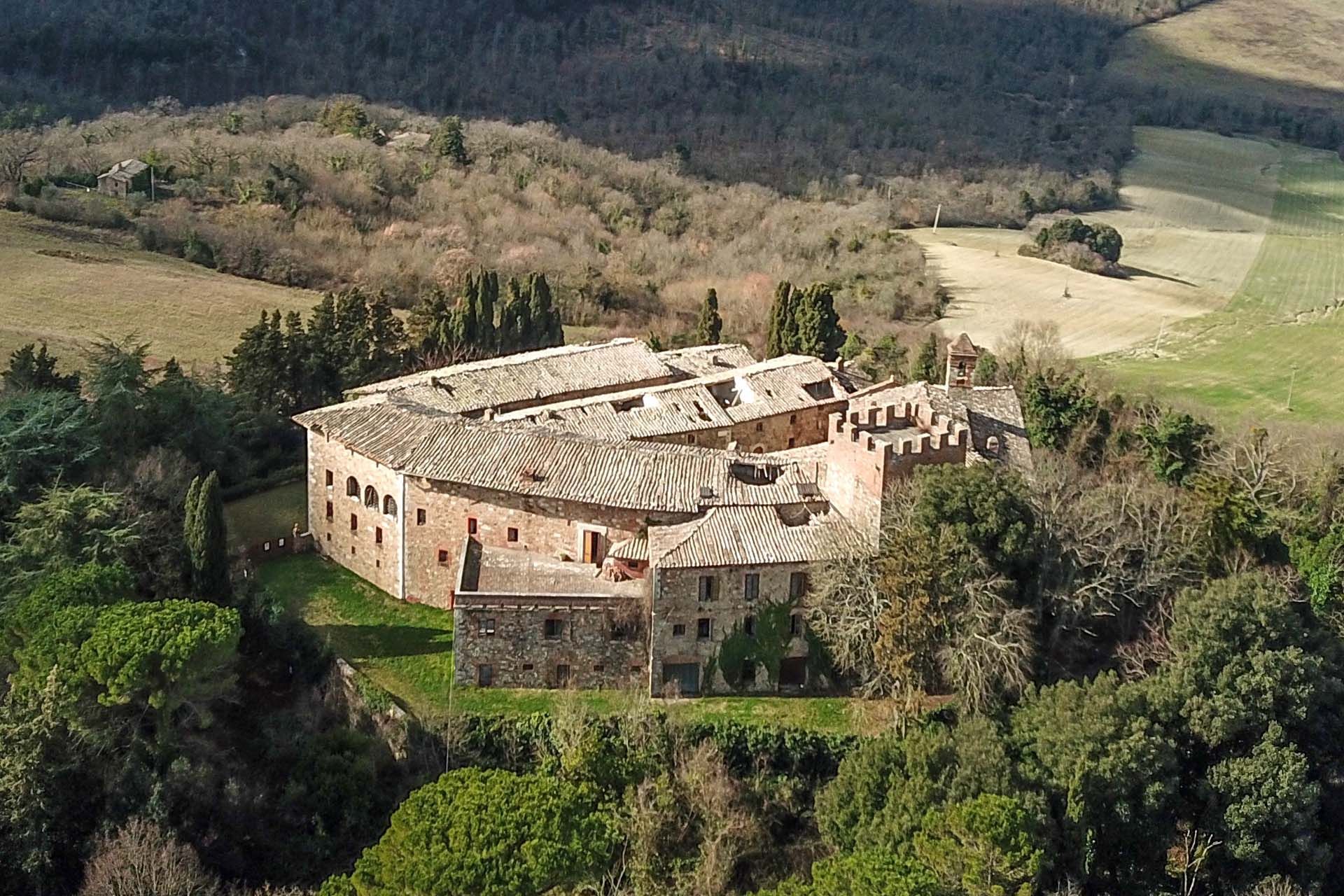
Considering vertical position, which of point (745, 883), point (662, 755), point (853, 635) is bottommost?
point (745, 883)

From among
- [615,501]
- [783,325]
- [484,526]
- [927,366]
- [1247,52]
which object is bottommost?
[484,526]

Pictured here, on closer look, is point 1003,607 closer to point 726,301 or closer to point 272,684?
point 272,684

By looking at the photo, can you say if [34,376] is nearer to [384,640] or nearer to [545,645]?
[384,640]

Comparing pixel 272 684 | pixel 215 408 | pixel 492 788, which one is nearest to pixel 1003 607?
pixel 492 788

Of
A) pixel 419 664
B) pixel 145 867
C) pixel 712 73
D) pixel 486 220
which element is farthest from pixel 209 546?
pixel 712 73

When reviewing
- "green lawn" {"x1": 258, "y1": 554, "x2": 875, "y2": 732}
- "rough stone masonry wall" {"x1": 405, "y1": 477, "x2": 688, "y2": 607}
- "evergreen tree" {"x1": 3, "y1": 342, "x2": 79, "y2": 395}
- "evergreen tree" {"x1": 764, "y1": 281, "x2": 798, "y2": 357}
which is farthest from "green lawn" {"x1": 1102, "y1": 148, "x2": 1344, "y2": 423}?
"evergreen tree" {"x1": 3, "y1": 342, "x2": 79, "y2": 395}

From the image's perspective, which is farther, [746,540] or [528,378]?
[528,378]

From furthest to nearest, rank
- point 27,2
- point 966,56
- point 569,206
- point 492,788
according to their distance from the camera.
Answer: point 966,56
point 27,2
point 569,206
point 492,788
